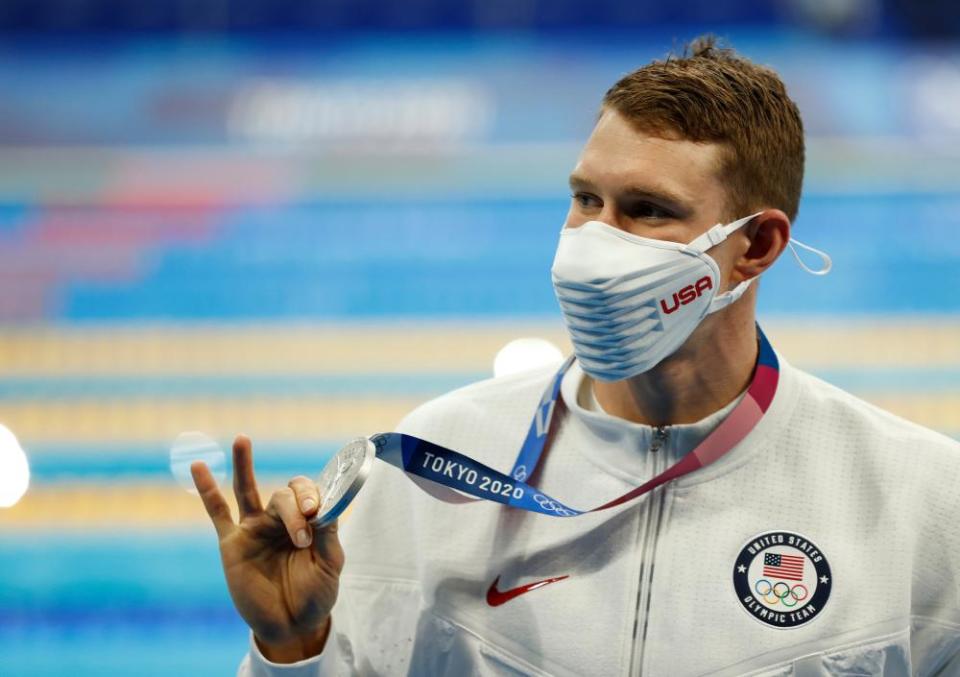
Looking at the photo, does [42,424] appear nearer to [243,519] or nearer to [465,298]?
[465,298]

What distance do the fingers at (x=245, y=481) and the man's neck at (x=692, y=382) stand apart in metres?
0.57

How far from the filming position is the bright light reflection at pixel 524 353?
19.1 feet

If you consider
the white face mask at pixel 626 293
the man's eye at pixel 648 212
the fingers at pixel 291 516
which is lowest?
the fingers at pixel 291 516

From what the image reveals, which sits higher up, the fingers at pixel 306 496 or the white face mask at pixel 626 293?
the white face mask at pixel 626 293

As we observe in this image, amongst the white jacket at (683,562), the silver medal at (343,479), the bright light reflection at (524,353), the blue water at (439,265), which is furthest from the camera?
the blue water at (439,265)

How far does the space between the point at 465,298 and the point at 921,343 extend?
229cm

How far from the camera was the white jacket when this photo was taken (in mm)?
1833

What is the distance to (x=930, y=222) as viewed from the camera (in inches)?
295

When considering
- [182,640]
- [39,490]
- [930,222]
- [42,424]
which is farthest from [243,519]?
[930,222]

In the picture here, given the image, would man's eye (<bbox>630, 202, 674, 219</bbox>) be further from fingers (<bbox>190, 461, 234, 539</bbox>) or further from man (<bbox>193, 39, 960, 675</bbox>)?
fingers (<bbox>190, 461, 234, 539</bbox>)

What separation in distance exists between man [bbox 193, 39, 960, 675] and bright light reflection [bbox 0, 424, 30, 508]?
361cm

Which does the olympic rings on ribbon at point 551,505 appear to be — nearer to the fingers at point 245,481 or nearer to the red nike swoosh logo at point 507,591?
the red nike swoosh logo at point 507,591

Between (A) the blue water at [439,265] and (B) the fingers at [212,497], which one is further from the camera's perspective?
(A) the blue water at [439,265]

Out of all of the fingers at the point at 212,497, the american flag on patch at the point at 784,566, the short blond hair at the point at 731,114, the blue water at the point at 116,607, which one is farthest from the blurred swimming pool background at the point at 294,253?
the short blond hair at the point at 731,114
